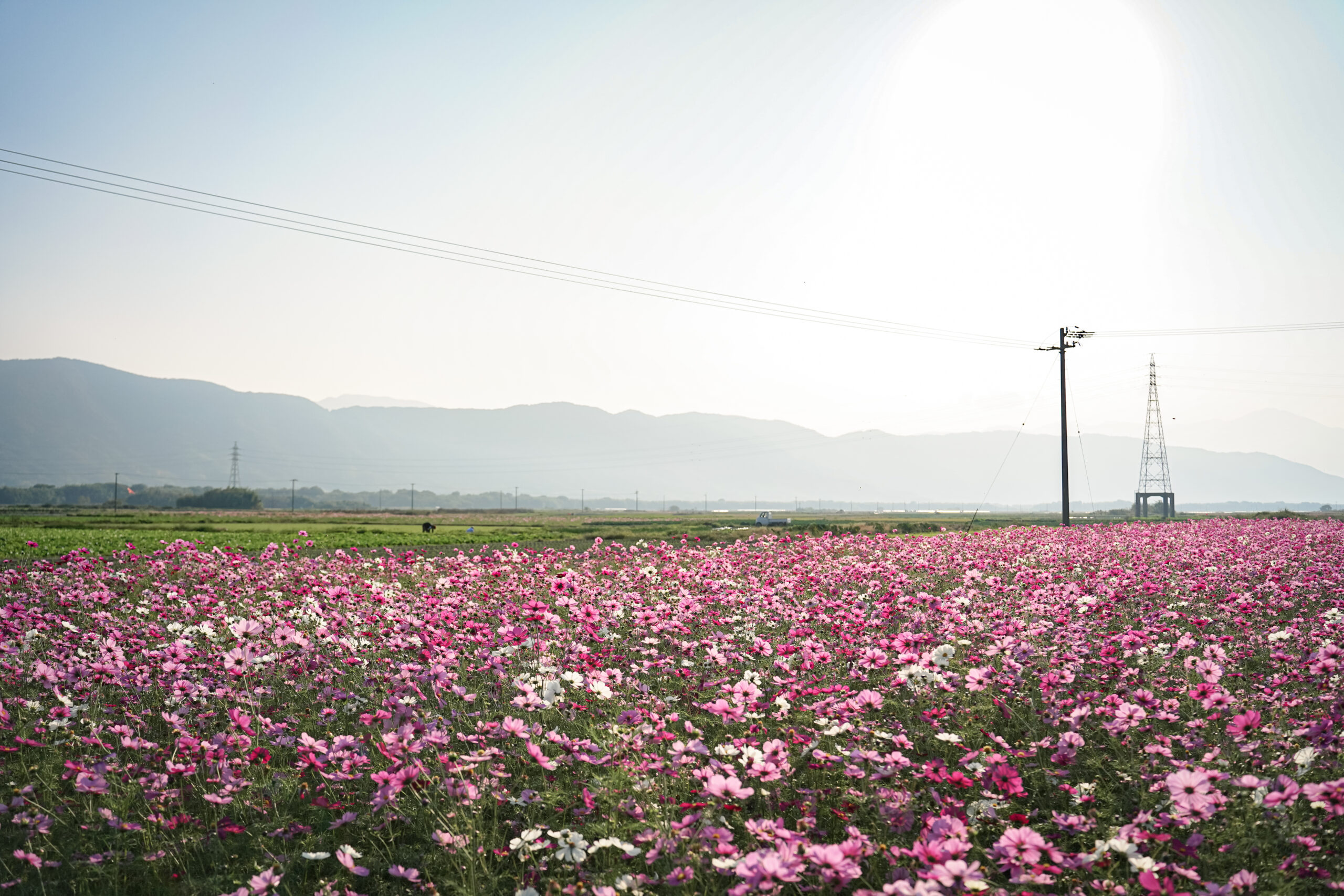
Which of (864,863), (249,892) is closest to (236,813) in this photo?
(249,892)

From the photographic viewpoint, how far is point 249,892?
11.5 ft

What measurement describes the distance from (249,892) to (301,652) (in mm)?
2928

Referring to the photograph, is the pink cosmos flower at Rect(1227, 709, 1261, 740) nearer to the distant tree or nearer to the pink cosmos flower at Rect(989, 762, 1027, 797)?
the pink cosmos flower at Rect(989, 762, 1027, 797)

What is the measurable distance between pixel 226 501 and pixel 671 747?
491 feet

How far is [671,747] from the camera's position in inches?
172

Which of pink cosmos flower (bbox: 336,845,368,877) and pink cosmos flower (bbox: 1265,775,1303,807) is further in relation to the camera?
pink cosmos flower (bbox: 336,845,368,877)

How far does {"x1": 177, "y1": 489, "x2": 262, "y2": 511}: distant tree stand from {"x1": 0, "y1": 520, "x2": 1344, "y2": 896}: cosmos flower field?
139026mm

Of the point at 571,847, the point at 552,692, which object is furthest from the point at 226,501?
the point at 571,847

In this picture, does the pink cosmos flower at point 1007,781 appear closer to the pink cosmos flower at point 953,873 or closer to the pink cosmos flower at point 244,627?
the pink cosmos flower at point 953,873

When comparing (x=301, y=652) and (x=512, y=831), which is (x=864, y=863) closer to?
(x=512, y=831)

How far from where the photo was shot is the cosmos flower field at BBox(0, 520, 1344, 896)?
3463 mm

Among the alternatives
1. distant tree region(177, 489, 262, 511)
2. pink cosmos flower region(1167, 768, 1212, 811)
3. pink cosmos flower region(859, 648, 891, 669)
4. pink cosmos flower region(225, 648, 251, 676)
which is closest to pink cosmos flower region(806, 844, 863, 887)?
pink cosmos flower region(1167, 768, 1212, 811)

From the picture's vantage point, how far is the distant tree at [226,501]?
130m

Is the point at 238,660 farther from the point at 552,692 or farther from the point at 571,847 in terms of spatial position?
the point at 571,847
